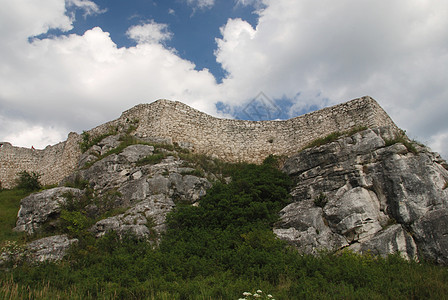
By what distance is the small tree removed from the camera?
21411 millimetres

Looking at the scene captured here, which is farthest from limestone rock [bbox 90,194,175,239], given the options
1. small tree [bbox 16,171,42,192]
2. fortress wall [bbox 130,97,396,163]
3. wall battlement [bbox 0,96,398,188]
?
small tree [bbox 16,171,42,192]

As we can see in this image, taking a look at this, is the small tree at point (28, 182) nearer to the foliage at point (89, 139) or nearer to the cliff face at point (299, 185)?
the foliage at point (89, 139)

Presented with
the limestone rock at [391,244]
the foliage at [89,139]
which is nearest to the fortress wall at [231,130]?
the foliage at [89,139]

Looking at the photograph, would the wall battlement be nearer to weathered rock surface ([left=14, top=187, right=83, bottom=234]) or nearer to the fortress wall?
the fortress wall

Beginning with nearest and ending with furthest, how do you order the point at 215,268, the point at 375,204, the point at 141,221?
the point at 215,268 → the point at 375,204 → the point at 141,221

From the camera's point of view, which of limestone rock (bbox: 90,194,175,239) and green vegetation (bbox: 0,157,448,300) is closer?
green vegetation (bbox: 0,157,448,300)

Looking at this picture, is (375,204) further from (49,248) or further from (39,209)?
(39,209)

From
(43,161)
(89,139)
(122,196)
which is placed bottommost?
(122,196)

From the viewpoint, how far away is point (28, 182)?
70.5 feet

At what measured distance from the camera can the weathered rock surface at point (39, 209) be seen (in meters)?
12.2

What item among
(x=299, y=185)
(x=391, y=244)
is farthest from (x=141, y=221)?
(x=391, y=244)

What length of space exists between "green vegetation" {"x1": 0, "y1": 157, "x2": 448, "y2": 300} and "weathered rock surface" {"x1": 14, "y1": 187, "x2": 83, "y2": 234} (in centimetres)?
93

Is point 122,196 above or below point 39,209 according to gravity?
above

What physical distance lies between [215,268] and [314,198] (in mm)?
5309
